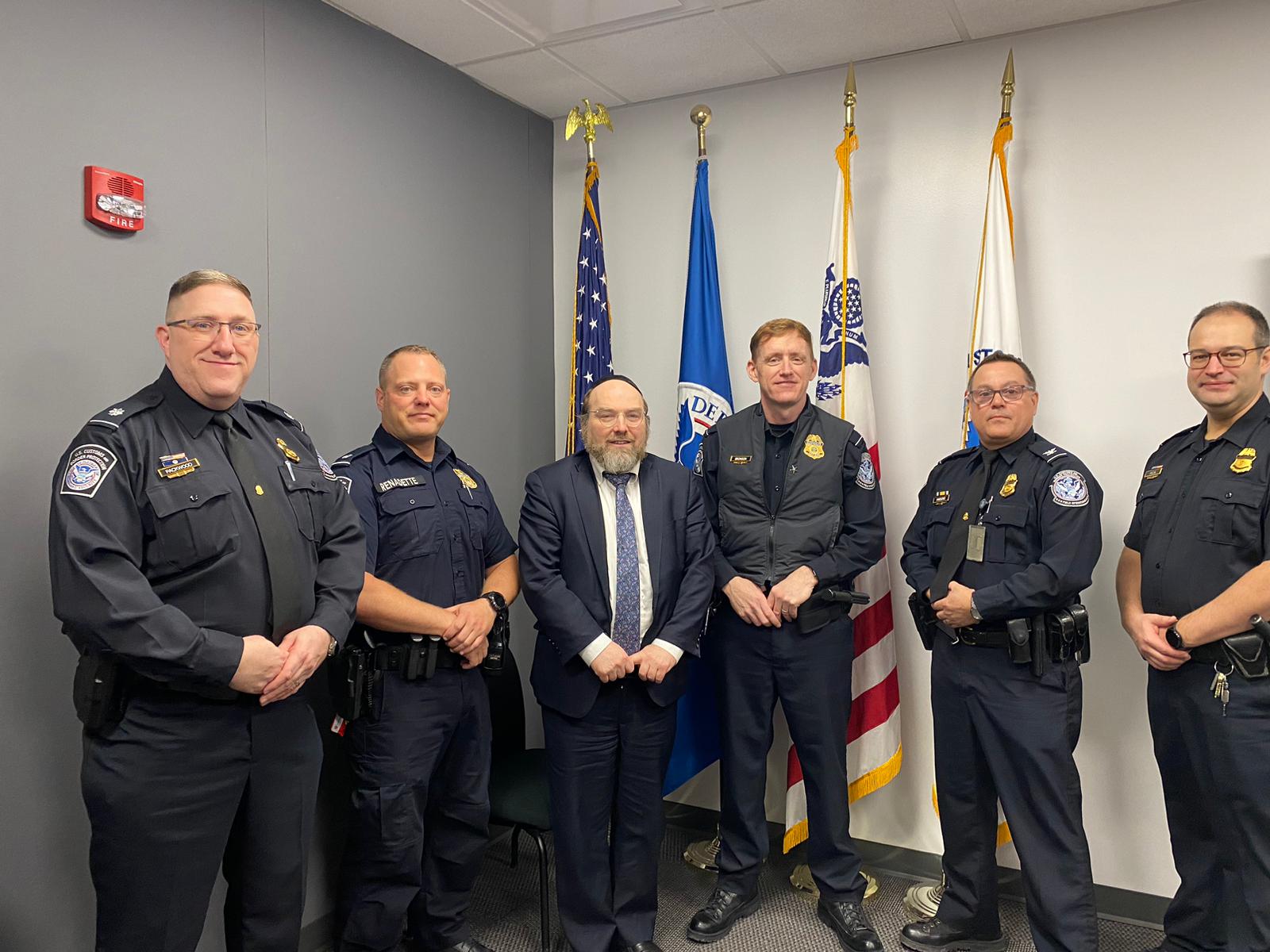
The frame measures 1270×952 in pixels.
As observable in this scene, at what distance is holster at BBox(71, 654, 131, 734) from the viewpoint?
6.01 ft

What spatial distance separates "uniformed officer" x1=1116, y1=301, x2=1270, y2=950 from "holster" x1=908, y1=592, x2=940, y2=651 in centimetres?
55

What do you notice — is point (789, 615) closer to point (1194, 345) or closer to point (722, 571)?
point (722, 571)

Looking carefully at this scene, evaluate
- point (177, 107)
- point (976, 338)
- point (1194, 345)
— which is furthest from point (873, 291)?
point (177, 107)

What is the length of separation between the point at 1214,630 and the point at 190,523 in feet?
8.25

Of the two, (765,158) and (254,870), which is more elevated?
(765,158)

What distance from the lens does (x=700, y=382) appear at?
3.59 m

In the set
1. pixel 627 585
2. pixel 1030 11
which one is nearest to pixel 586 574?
pixel 627 585

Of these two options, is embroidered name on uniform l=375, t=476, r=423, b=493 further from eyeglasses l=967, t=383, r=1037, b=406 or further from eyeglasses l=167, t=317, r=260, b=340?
eyeglasses l=967, t=383, r=1037, b=406

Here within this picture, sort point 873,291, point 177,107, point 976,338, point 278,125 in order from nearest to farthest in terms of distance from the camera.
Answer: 1. point 177,107
2. point 278,125
3. point 976,338
4. point 873,291

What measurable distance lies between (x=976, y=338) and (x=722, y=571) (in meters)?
1.19

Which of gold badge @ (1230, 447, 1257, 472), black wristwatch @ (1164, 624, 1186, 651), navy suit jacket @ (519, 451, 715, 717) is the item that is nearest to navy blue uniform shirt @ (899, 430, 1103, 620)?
black wristwatch @ (1164, 624, 1186, 651)

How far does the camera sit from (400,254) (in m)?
3.21

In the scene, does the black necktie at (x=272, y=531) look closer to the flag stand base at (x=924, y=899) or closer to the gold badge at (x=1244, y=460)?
the flag stand base at (x=924, y=899)

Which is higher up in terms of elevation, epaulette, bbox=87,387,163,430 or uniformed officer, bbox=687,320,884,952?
epaulette, bbox=87,387,163,430
